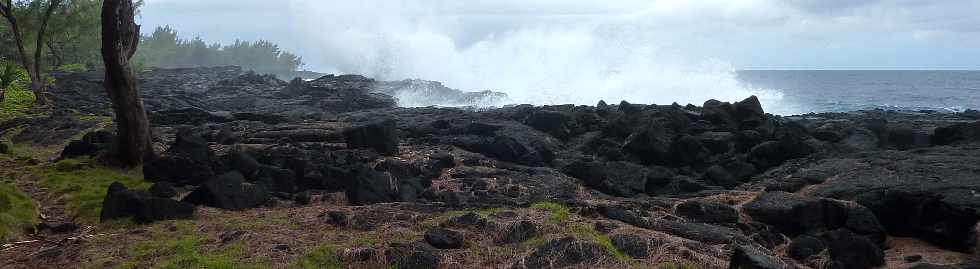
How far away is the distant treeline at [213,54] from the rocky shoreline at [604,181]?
8164 cm

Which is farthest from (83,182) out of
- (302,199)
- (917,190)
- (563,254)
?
(917,190)

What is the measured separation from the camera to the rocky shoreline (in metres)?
8.95

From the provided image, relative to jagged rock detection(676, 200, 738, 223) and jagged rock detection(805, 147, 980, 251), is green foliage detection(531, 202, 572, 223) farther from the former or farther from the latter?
jagged rock detection(805, 147, 980, 251)

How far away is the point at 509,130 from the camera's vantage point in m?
20.6

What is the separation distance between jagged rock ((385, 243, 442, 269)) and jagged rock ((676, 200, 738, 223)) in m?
4.43

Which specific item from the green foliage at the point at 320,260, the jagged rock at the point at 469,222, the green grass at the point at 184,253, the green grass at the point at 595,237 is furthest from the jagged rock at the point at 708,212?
the green grass at the point at 184,253

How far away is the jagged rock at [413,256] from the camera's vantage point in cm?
817

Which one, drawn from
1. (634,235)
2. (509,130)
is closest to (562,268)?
(634,235)

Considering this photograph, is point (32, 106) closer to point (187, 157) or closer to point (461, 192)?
point (187, 157)

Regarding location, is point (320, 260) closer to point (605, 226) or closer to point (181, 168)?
point (605, 226)

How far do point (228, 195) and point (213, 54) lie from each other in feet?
349

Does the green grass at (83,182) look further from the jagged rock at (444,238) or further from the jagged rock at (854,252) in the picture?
the jagged rock at (854,252)

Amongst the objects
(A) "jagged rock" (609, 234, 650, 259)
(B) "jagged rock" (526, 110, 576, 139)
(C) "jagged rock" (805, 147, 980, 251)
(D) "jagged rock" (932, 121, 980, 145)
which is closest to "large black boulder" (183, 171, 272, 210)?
(A) "jagged rock" (609, 234, 650, 259)

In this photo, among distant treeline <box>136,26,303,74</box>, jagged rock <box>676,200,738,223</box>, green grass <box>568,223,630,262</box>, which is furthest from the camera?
distant treeline <box>136,26,303,74</box>
